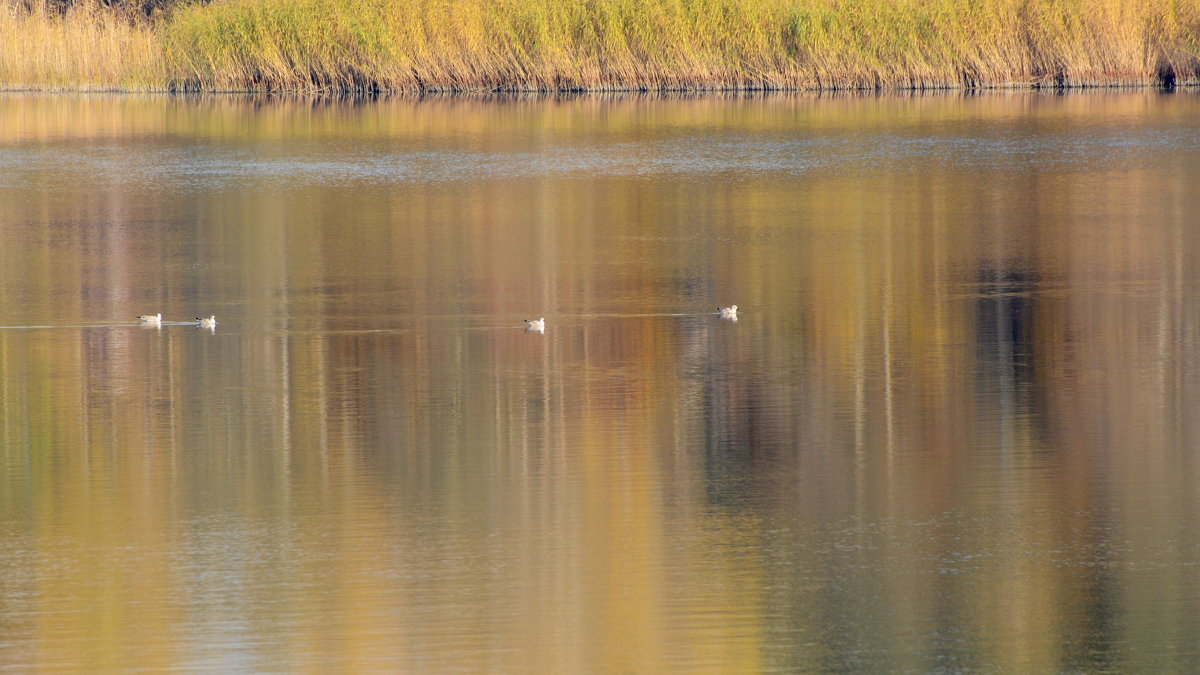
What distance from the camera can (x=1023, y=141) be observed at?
24.2m

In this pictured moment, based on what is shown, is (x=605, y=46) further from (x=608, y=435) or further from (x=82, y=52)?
(x=608, y=435)

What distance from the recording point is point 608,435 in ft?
28.8

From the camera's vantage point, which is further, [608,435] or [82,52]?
[82,52]

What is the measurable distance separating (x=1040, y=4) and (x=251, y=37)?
13.6 meters

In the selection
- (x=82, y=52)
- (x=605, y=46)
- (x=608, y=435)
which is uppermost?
(x=82, y=52)

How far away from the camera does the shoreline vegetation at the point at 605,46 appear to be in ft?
105

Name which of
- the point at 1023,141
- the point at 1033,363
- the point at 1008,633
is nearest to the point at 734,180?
the point at 1023,141

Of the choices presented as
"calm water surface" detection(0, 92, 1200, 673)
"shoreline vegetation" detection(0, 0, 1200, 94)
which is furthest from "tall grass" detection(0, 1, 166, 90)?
"calm water surface" detection(0, 92, 1200, 673)

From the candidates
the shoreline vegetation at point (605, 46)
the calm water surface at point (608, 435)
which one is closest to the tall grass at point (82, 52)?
the shoreline vegetation at point (605, 46)

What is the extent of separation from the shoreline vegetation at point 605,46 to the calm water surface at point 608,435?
1347 cm

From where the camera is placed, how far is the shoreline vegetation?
32031mm

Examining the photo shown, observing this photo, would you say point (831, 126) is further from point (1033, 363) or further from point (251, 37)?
point (1033, 363)

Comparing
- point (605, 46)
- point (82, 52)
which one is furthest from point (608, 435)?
point (82, 52)

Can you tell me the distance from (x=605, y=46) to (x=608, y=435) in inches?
997
